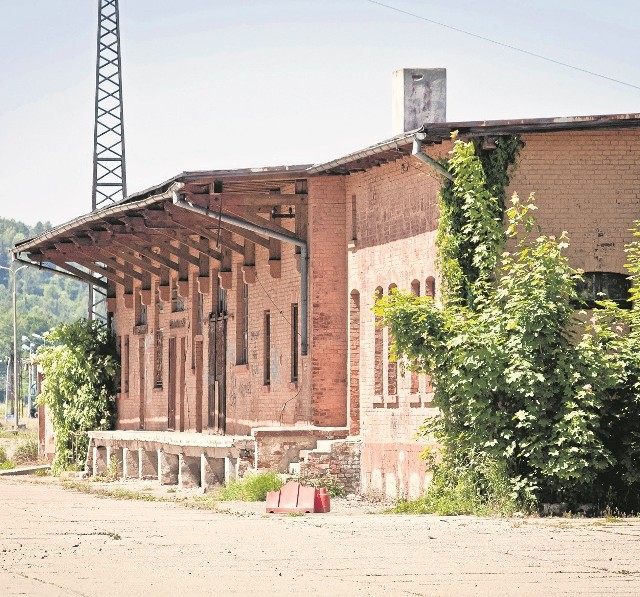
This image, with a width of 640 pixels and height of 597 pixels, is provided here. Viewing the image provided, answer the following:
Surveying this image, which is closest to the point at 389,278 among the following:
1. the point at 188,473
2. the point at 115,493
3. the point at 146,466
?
the point at 115,493

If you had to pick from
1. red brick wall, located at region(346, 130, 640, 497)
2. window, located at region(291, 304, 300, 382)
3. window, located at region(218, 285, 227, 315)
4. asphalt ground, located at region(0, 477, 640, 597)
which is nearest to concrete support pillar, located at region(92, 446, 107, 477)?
window, located at region(218, 285, 227, 315)

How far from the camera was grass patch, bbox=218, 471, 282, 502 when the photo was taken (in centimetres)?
2373

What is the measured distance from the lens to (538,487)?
62.7 feet

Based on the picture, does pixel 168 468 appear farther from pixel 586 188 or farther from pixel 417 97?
pixel 586 188

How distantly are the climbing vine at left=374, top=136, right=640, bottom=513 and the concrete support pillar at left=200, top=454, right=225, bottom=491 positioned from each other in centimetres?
815

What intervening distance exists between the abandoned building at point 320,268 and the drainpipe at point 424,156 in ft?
0.10

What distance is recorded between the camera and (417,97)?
26.4m

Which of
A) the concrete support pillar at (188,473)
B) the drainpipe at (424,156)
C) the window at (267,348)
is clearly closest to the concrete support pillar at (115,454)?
the concrete support pillar at (188,473)

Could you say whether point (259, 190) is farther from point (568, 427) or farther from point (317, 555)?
point (317, 555)

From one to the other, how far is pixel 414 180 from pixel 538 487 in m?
6.34

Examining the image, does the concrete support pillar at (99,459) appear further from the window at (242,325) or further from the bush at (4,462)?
the window at (242,325)

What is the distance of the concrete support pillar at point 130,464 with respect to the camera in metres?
35.4

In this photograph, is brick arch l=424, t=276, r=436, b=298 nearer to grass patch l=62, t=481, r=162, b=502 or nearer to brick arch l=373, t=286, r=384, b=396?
brick arch l=373, t=286, r=384, b=396

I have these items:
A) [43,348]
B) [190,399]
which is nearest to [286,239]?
[190,399]
